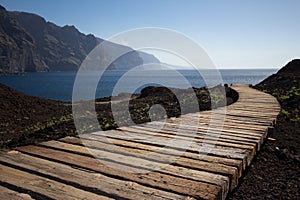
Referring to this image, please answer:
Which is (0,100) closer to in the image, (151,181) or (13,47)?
(151,181)

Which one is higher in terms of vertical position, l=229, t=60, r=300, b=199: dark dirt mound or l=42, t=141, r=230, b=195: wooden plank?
l=42, t=141, r=230, b=195: wooden plank

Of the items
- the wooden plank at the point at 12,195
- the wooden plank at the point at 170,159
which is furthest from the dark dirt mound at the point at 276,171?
the wooden plank at the point at 12,195

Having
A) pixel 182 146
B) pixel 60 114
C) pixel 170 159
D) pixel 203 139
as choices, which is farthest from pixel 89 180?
pixel 60 114

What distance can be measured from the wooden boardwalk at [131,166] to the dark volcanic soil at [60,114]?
4.09m

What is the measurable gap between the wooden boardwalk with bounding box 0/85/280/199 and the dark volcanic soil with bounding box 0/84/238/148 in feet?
13.4

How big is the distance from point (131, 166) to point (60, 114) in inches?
603

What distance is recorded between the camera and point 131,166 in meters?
2.79

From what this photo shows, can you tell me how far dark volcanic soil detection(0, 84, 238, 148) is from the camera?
863cm

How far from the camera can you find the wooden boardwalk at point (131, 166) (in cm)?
219

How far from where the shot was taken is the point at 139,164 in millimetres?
2852

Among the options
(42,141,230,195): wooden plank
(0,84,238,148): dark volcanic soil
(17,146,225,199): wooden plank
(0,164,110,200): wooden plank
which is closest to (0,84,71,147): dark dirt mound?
A: (0,84,238,148): dark volcanic soil

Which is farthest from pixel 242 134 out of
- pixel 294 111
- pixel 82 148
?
pixel 294 111

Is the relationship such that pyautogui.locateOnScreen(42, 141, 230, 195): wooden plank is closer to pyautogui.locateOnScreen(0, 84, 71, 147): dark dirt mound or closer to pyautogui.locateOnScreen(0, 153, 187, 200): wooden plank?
pyautogui.locateOnScreen(0, 153, 187, 200): wooden plank

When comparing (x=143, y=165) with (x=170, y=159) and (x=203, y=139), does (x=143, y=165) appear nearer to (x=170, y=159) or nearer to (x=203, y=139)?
(x=170, y=159)
